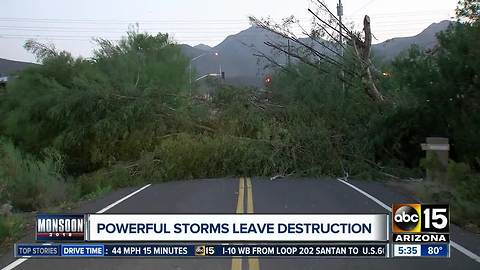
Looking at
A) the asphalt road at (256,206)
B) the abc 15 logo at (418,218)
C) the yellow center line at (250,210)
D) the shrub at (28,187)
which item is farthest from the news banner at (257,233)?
the shrub at (28,187)

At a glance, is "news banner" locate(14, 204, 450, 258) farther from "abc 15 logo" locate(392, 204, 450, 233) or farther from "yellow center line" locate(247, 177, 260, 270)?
"yellow center line" locate(247, 177, 260, 270)

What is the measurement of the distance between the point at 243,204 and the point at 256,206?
1.70 feet

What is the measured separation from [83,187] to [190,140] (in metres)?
4.52

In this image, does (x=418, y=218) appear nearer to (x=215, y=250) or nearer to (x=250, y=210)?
(x=215, y=250)

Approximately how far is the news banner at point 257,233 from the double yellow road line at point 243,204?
0.29 meters

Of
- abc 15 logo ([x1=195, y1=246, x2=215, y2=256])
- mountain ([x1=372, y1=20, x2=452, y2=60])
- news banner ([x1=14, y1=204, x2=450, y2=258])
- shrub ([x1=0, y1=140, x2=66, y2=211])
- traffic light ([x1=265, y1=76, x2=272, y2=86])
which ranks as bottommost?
shrub ([x1=0, y1=140, x2=66, y2=211])

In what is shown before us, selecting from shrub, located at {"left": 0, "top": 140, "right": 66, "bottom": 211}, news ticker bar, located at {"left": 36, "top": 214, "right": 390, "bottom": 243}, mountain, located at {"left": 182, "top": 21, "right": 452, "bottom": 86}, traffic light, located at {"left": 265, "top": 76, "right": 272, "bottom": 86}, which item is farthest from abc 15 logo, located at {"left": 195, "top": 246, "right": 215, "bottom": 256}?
mountain, located at {"left": 182, "top": 21, "right": 452, "bottom": 86}

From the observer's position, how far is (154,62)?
117ft

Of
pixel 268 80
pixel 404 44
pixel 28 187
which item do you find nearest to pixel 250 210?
pixel 28 187

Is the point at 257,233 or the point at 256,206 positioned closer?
the point at 257,233

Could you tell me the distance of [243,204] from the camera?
43.0 feet

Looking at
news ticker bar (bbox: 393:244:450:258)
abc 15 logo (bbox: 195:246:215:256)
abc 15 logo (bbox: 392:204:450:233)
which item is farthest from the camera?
abc 15 logo (bbox: 195:246:215:256)

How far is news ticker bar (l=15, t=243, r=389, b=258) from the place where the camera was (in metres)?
6.76

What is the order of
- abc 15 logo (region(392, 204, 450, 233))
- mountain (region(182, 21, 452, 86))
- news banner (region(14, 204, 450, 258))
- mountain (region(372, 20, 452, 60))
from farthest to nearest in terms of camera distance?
1. mountain (region(182, 21, 452, 86))
2. mountain (region(372, 20, 452, 60))
3. news banner (region(14, 204, 450, 258))
4. abc 15 logo (region(392, 204, 450, 233))
